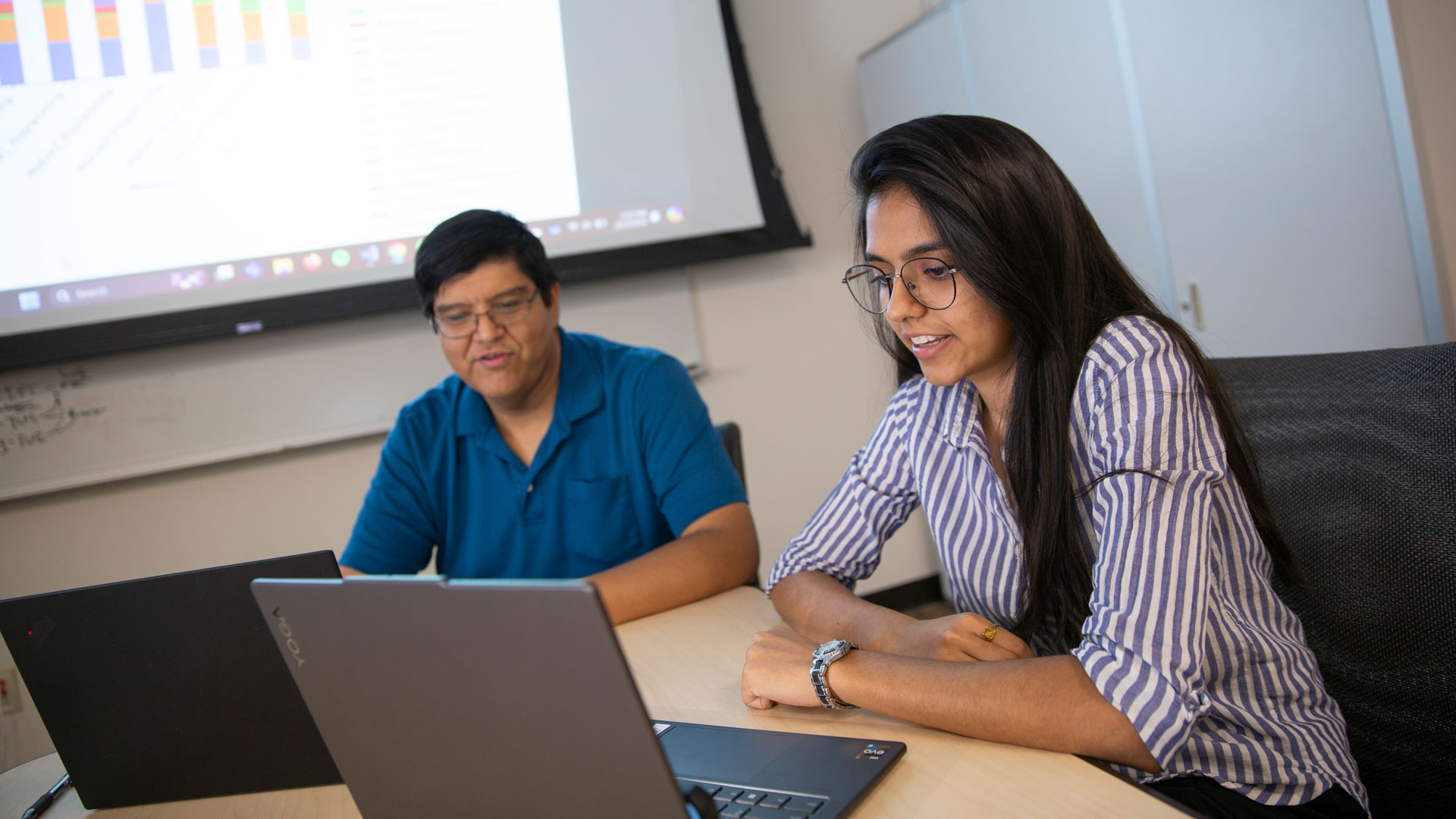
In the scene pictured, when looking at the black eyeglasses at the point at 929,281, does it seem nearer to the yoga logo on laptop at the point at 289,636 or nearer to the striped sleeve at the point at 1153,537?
the striped sleeve at the point at 1153,537

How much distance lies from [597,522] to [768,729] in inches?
30.9

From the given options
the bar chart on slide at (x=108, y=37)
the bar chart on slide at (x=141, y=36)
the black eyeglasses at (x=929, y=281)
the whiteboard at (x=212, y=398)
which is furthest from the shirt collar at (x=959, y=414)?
the bar chart on slide at (x=108, y=37)

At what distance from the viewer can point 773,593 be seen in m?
1.20

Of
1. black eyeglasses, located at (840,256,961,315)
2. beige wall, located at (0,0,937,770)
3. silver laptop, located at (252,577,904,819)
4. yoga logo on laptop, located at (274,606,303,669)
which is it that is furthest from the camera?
beige wall, located at (0,0,937,770)

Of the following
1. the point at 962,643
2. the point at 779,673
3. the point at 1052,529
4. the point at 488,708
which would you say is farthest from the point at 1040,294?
the point at 488,708

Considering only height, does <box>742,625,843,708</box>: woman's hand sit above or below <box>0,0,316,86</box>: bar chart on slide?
below

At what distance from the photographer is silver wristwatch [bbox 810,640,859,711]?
852 millimetres

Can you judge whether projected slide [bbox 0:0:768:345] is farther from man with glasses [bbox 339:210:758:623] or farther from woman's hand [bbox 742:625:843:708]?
woman's hand [bbox 742:625:843:708]

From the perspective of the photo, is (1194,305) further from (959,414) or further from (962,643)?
(962,643)

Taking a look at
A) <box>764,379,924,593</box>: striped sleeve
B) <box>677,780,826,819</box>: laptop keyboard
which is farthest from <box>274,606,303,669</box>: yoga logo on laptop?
<box>764,379,924,593</box>: striped sleeve

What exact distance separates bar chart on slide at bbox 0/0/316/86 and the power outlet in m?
1.41

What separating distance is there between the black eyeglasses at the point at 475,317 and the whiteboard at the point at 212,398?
3.64ft

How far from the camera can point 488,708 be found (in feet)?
1.90

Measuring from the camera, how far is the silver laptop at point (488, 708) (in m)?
0.53
